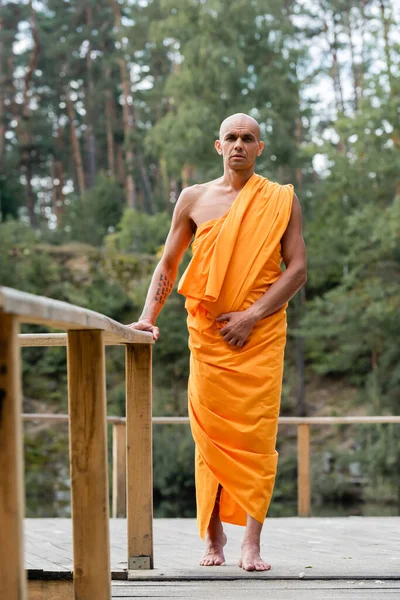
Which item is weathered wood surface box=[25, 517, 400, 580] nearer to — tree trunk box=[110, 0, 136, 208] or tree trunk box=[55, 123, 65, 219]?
tree trunk box=[110, 0, 136, 208]

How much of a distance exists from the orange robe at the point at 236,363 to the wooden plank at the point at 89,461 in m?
1.42

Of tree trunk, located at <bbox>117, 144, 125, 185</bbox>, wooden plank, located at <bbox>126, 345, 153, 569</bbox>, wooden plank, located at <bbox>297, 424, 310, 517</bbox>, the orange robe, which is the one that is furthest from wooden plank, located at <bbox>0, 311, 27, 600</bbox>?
tree trunk, located at <bbox>117, 144, 125, 185</bbox>

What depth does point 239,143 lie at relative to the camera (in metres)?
4.05

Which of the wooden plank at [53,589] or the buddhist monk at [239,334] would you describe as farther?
the buddhist monk at [239,334]

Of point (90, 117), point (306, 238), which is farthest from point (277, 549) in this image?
point (90, 117)

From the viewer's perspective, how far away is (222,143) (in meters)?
4.14

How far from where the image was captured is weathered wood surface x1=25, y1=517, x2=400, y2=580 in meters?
3.54

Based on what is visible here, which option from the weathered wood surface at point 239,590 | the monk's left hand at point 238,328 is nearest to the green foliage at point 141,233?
the monk's left hand at point 238,328

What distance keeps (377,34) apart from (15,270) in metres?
9.88

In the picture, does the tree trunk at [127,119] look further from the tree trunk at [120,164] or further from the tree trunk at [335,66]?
the tree trunk at [335,66]

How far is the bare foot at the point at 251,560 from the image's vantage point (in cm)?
363

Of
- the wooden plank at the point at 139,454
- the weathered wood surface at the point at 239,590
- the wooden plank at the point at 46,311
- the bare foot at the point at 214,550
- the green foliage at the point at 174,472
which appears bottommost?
the green foliage at the point at 174,472

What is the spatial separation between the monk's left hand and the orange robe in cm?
5

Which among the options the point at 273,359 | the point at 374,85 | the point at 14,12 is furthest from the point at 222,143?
the point at 14,12
